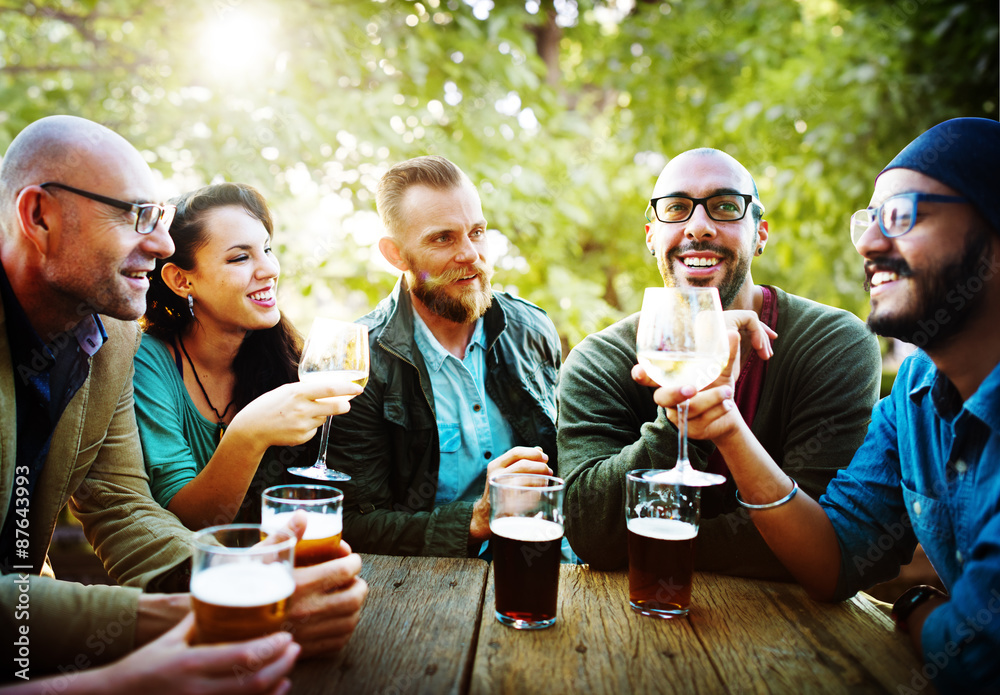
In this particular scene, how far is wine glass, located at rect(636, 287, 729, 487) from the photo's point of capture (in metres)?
1.54

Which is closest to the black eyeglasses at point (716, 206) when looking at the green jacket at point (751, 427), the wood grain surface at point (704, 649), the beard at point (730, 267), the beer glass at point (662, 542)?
the beard at point (730, 267)

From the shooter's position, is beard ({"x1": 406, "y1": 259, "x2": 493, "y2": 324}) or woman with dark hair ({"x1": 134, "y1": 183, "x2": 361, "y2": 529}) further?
beard ({"x1": 406, "y1": 259, "x2": 493, "y2": 324})

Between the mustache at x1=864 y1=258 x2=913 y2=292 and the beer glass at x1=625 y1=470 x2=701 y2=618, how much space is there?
0.70 m

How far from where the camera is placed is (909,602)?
1.48m

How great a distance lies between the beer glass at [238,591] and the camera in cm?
112

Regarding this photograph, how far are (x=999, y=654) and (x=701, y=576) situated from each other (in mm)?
747

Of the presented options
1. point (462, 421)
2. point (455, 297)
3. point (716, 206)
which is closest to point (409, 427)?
point (462, 421)

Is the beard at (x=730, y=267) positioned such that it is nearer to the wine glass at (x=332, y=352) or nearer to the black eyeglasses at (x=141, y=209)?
the wine glass at (x=332, y=352)

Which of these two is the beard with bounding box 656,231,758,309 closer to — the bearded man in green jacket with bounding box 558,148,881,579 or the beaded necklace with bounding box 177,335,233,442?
the bearded man in green jacket with bounding box 558,148,881,579

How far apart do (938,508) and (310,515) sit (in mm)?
1454

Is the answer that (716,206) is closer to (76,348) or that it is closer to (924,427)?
(924,427)

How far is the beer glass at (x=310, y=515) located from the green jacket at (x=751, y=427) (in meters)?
0.77

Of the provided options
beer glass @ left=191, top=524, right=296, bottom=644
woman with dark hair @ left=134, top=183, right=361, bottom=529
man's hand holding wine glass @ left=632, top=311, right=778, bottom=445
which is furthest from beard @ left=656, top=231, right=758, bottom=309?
beer glass @ left=191, top=524, right=296, bottom=644

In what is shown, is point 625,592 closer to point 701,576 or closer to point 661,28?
point 701,576
